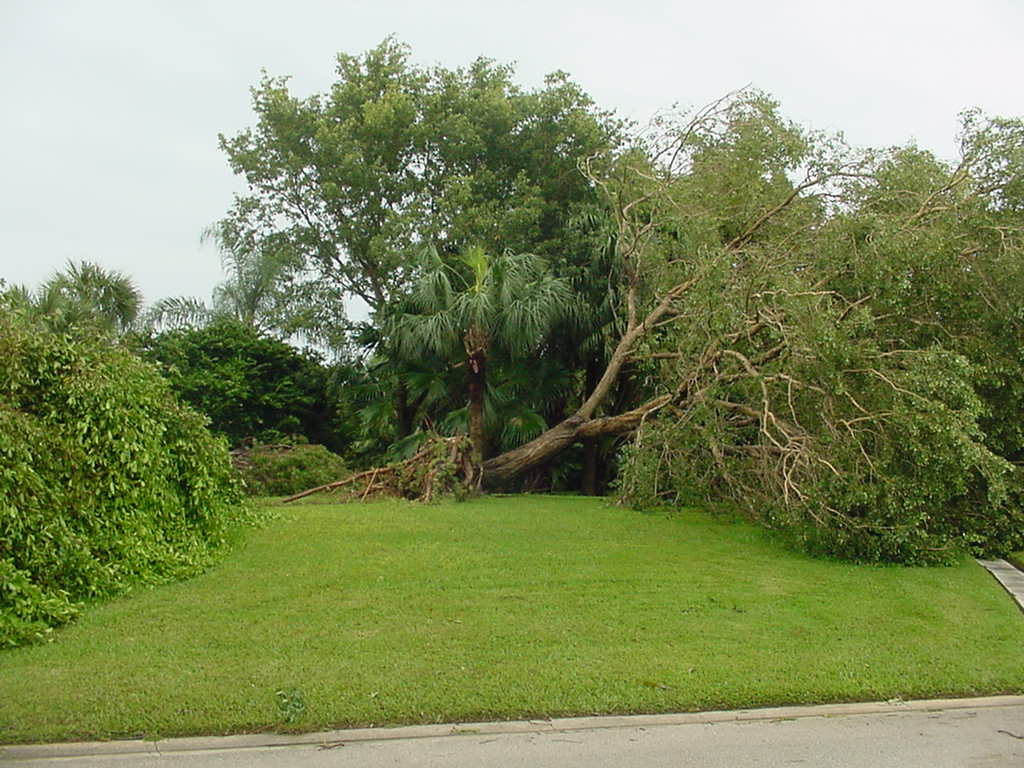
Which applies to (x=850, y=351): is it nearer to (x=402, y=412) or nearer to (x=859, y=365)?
(x=859, y=365)

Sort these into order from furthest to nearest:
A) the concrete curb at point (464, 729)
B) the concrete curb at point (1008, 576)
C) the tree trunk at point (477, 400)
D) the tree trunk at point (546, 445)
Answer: the tree trunk at point (477, 400) < the tree trunk at point (546, 445) < the concrete curb at point (1008, 576) < the concrete curb at point (464, 729)

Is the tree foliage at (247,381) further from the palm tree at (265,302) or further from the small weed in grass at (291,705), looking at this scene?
the small weed in grass at (291,705)

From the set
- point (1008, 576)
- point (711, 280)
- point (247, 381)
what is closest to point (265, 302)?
point (247, 381)

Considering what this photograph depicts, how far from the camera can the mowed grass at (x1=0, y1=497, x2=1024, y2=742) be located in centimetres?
595

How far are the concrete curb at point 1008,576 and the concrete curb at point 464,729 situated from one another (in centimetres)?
352

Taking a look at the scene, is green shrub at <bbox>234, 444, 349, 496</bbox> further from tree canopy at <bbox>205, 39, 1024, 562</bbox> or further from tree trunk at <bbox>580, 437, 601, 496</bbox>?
tree trunk at <bbox>580, 437, 601, 496</bbox>

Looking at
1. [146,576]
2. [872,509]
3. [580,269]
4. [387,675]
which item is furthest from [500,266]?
[387,675]

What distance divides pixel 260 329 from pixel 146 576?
17.9m

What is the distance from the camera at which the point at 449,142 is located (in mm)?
24672

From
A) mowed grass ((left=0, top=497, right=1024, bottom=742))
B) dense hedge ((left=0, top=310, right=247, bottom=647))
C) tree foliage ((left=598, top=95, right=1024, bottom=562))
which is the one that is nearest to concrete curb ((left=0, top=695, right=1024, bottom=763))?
mowed grass ((left=0, top=497, right=1024, bottom=742))

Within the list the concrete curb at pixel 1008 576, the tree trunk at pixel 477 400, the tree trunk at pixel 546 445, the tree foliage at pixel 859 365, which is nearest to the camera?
the concrete curb at pixel 1008 576

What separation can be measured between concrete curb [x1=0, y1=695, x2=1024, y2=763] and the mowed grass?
0.30ft

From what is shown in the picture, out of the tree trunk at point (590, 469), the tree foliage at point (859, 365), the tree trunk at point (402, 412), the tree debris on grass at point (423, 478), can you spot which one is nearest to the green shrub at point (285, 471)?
the tree debris on grass at point (423, 478)

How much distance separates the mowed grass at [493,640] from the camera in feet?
19.5
